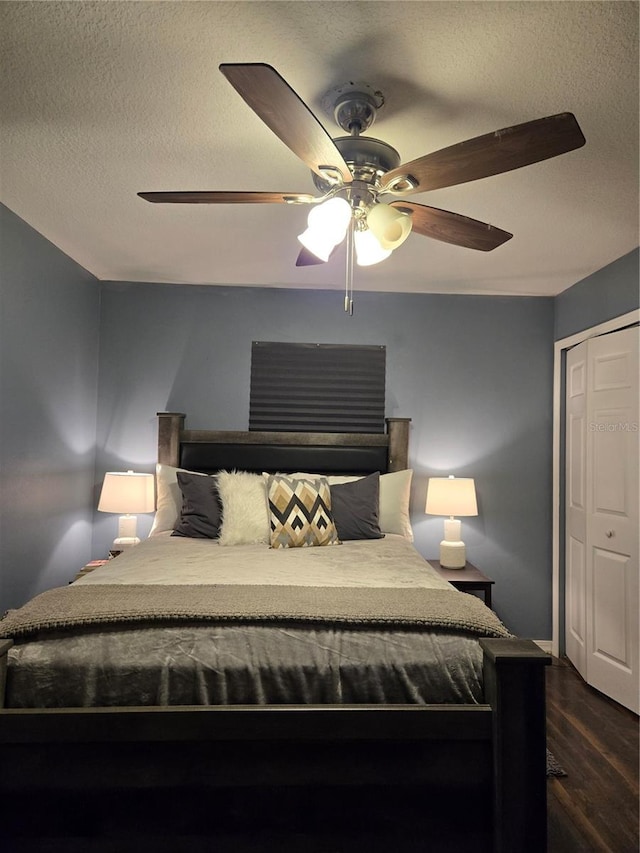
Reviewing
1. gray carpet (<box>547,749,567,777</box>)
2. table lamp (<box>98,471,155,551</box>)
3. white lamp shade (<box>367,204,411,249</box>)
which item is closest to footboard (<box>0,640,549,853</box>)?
gray carpet (<box>547,749,567,777</box>)

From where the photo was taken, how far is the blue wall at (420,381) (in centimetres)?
392

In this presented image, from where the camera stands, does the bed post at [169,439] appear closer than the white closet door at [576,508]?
No

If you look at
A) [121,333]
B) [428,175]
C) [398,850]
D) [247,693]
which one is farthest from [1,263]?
[398,850]

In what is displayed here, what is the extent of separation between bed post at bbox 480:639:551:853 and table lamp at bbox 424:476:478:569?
6.43ft

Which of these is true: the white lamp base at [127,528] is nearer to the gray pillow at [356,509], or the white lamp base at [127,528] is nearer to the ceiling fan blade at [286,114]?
the gray pillow at [356,509]

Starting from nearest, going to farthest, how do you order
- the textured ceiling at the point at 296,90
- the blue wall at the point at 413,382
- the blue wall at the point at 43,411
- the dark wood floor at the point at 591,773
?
1. the textured ceiling at the point at 296,90
2. the dark wood floor at the point at 591,773
3. the blue wall at the point at 43,411
4. the blue wall at the point at 413,382

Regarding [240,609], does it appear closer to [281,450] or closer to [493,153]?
[493,153]

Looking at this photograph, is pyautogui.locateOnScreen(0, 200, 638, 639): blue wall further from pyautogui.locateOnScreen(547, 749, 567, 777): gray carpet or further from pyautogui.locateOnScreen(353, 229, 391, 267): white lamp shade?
pyautogui.locateOnScreen(353, 229, 391, 267): white lamp shade

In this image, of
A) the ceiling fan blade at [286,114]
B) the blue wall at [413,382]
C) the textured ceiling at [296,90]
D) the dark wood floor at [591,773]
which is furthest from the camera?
the blue wall at [413,382]

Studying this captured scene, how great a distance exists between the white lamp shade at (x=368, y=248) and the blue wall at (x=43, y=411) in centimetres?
184

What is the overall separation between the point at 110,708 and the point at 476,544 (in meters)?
2.91

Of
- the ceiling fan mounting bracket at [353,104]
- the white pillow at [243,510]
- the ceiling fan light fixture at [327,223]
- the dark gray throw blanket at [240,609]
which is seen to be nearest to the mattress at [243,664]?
the dark gray throw blanket at [240,609]

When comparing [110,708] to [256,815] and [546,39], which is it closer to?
[256,815]

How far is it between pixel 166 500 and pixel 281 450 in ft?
2.70
